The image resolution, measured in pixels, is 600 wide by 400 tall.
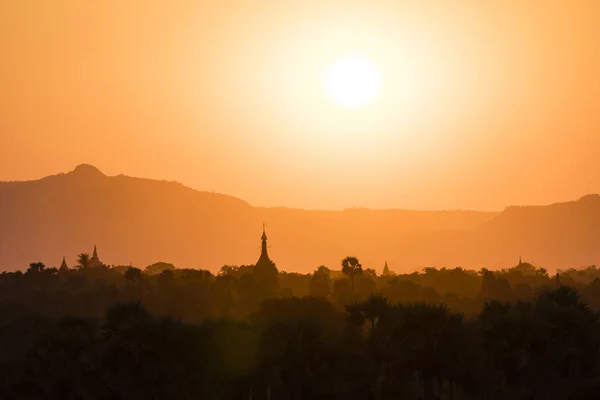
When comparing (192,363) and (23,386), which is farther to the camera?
(192,363)

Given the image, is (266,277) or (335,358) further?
(266,277)

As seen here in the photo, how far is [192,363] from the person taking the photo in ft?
276

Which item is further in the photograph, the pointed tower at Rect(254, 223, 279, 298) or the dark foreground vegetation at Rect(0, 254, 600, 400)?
the pointed tower at Rect(254, 223, 279, 298)

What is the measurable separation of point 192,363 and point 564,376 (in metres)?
32.2

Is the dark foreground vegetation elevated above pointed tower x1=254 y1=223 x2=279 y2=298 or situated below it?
below

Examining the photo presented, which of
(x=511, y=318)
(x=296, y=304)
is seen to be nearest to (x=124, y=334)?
(x=511, y=318)

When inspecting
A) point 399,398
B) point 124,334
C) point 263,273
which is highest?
point 263,273

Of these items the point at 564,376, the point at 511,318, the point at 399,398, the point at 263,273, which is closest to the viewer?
the point at 399,398

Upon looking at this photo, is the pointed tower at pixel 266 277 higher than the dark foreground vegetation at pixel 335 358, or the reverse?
the pointed tower at pixel 266 277

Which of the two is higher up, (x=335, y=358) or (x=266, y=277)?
(x=266, y=277)

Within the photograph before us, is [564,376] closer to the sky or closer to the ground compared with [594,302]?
closer to the ground

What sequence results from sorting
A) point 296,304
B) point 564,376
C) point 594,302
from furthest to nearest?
1. point 594,302
2. point 296,304
3. point 564,376

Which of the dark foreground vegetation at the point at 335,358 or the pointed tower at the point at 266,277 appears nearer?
the dark foreground vegetation at the point at 335,358

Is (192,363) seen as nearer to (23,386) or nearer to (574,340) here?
(23,386)
